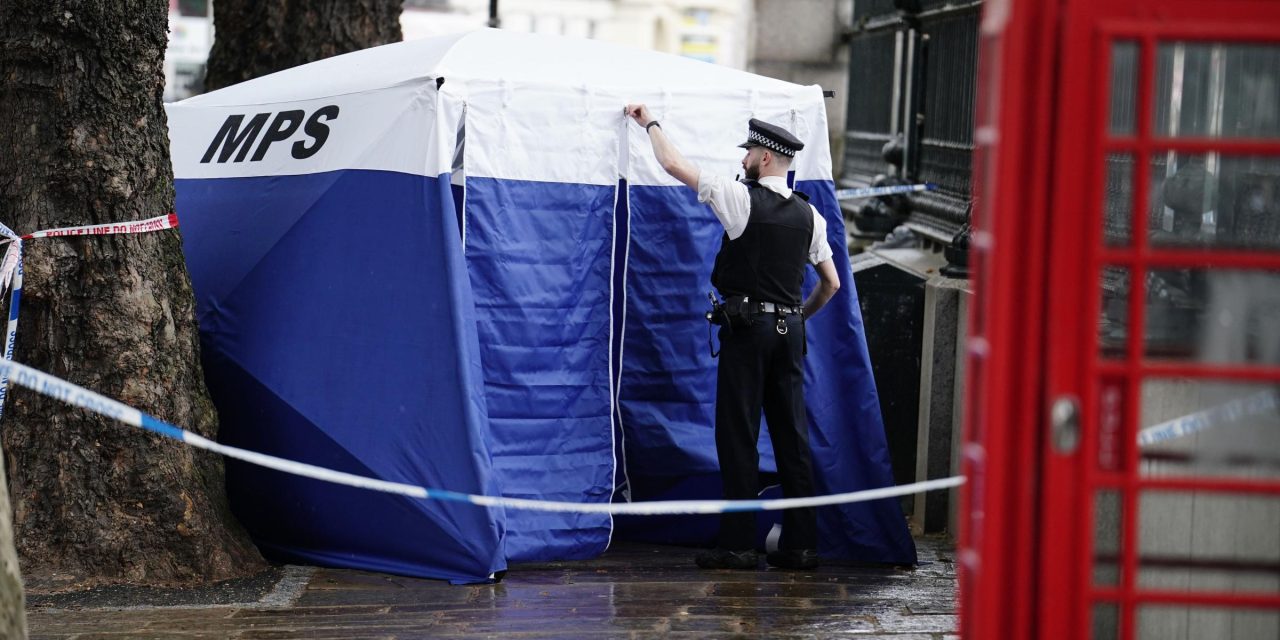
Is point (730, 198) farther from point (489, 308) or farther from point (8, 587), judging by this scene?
point (8, 587)

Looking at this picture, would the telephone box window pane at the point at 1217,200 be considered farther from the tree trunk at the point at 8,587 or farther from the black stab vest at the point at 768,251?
the tree trunk at the point at 8,587

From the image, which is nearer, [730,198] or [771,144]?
[730,198]

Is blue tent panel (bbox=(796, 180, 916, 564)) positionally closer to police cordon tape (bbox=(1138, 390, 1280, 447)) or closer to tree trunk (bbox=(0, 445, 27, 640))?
police cordon tape (bbox=(1138, 390, 1280, 447))

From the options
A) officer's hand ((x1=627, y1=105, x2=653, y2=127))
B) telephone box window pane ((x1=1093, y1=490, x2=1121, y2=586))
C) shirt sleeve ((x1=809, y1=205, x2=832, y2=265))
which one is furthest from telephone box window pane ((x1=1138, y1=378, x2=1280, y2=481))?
officer's hand ((x1=627, y1=105, x2=653, y2=127))

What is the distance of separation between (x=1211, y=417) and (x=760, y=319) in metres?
2.53

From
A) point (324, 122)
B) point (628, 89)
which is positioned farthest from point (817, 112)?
point (324, 122)

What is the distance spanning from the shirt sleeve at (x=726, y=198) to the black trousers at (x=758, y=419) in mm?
450

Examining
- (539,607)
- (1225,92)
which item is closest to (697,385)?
(539,607)

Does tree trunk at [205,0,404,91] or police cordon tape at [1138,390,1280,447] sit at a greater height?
tree trunk at [205,0,404,91]

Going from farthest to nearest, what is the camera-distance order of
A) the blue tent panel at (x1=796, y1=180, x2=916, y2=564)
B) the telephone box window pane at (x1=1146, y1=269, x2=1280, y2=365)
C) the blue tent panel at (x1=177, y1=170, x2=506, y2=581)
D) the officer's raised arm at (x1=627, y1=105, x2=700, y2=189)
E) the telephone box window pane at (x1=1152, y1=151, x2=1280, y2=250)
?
the blue tent panel at (x1=796, y1=180, x2=916, y2=564) < the officer's raised arm at (x1=627, y1=105, x2=700, y2=189) < the blue tent panel at (x1=177, y1=170, x2=506, y2=581) < the telephone box window pane at (x1=1152, y1=151, x2=1280, y2=250) < the telephone box window pane at (x1=1146, y1=269, x2=1280, y2=365)

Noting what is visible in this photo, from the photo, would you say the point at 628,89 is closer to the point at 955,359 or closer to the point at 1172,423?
the point at 955,359

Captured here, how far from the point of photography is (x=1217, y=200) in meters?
4.43

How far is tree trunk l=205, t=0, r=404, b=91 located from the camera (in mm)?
9781

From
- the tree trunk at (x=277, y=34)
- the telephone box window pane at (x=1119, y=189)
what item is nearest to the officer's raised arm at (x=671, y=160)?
the telephone box window pane at (x=1119, y=189)
